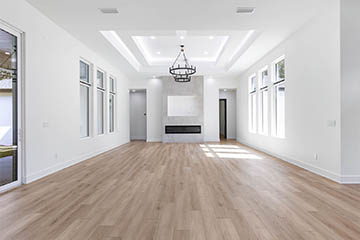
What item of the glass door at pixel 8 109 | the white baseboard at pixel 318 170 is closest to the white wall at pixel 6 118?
the glass door at pixel 8 109

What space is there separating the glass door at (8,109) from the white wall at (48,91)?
0.64 ft

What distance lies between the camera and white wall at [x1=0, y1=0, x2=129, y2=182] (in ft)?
13.7

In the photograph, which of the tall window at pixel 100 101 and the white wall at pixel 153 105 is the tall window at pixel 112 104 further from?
the white wall at pixel 153 105

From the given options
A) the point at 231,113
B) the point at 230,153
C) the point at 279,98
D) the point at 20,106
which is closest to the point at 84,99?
the point at 20,106

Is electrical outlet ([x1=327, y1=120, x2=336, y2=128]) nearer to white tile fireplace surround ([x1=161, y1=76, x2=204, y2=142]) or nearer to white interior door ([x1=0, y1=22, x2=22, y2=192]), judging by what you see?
white interior door ([x1=0, y1=22, x2=22, y2=192])

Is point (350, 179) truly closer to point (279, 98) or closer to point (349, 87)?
point (349, 87)

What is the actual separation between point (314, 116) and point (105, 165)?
496 centimetres

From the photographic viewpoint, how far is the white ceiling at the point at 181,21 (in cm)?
432

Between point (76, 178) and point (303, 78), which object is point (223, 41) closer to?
point (303, 78)

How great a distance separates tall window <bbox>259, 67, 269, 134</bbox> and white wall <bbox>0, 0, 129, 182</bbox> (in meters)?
5.87

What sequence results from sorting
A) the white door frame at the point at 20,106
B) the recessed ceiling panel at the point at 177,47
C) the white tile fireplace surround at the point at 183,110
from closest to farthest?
1. the white door frame at the point at 20,106
2. the recessed ceiling panel at the point at 177,47
3. the white tile fireplace surround at the point at 183,110

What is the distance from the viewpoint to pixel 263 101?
843 centimetres

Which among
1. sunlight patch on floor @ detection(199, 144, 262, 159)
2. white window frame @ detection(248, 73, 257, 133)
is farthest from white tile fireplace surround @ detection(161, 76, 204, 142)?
sunlight patch on floor @ detection(199, 144, 262, 159)

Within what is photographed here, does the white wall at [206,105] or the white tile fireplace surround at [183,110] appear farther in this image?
the white wall at [206,105]
